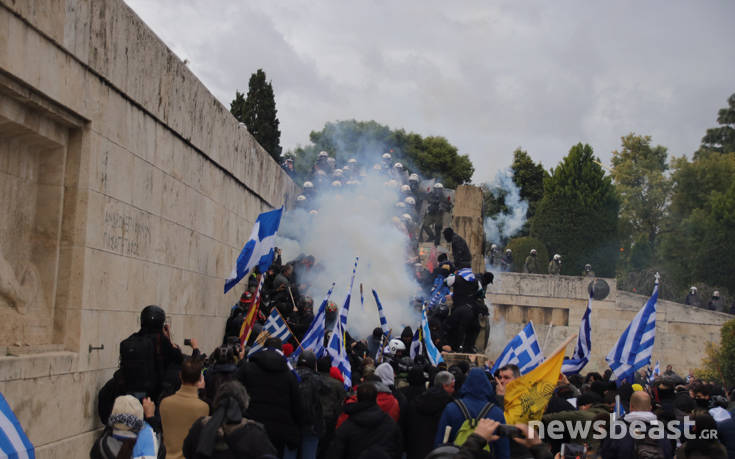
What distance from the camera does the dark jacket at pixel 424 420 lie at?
6945 millimetres

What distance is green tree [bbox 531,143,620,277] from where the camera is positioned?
47.6 meters

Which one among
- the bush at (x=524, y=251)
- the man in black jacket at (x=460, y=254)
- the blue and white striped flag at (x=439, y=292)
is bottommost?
the blue and white striped flag at (x=439, y=292)

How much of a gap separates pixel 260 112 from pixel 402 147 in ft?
73.7

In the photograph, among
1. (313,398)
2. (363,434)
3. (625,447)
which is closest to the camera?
(363,434)

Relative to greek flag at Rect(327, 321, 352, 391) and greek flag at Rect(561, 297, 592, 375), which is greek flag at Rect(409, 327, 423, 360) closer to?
greek flag at Rect(561, 297, 592, 375)

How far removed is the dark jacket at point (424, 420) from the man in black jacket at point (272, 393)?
0.90 m

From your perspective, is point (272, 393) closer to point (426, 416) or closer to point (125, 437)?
point (426, 416)

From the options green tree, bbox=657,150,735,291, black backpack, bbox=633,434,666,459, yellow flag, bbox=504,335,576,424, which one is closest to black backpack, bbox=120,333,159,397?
yellow flag, bbox=504,335,576,424

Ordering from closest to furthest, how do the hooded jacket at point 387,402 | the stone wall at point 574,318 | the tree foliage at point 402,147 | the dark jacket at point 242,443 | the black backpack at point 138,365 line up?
1. the dark jacket at point 242,443
2. the hooded jacket at point 387,402
3. the black backpack at point 138,365
4. the stone wall at point 574,318
5. the tree foliage at point 402,147

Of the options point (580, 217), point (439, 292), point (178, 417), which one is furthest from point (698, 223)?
point (178, 417)

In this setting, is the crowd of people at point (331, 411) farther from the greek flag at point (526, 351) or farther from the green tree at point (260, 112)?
the green tree at point (260, 112)

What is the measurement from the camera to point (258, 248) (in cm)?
1131

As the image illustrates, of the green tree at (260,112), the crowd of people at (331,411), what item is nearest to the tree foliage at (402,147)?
the green tree at (260,112)

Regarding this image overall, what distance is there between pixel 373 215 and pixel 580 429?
53.1 feet
